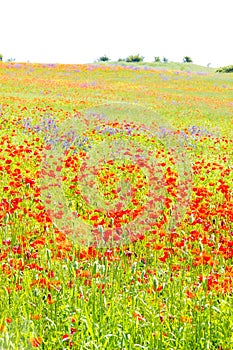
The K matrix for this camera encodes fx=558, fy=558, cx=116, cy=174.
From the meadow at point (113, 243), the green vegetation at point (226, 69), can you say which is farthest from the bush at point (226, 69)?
the meadow at point (113, 243)

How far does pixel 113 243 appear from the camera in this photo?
5.75 meters

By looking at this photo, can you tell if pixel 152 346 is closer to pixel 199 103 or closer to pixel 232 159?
pixel 232 159

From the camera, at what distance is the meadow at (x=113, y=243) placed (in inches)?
157

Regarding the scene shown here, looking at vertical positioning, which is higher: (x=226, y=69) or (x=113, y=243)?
(x=226, y=69)

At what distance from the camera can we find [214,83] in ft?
136

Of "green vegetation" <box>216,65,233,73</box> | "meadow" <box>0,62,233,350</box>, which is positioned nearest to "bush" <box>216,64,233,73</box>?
"green vegetation" <box>216,65,233,73</box>

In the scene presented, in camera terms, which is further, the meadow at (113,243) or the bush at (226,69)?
the bush at (226,69)

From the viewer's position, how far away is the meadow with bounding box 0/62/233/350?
3988 millimetres

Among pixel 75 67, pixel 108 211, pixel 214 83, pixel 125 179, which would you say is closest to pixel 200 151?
pixel 125 179

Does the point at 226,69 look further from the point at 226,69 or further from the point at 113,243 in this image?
the point at 113,243

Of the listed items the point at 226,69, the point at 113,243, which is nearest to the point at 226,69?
the point at 226,69

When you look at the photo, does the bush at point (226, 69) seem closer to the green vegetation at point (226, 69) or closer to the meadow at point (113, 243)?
the green vegetation at point (226, 69)

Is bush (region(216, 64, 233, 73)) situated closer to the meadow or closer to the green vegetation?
the green vegetation

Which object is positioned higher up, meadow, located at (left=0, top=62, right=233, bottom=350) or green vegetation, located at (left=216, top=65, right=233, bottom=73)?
green vegetation, located at (left=216, top=65, right=233, bottom=73)
